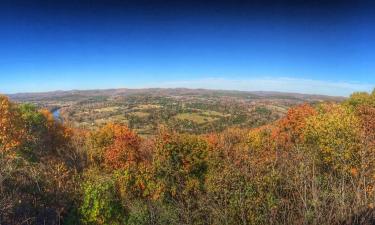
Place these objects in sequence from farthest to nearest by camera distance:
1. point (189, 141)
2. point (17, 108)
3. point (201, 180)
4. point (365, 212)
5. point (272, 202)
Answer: point (17, 108) → point (189, 141) → point (201, 180) → point (272, 202) → point (365, 212)

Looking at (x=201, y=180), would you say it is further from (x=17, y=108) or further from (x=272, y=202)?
(x=17, y=108)

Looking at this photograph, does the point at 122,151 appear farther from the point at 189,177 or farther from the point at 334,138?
the point at 334,138

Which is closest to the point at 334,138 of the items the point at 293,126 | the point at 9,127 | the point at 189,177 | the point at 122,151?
the point at 189,177

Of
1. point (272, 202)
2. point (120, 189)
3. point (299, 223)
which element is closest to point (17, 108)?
point (120, 189)

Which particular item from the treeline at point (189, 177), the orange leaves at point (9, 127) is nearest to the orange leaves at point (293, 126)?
the treeline at point (189, 177)

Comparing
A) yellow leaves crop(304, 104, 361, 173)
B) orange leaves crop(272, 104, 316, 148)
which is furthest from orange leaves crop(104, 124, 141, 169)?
yellow leaves crop(304, 104, 361, 173)

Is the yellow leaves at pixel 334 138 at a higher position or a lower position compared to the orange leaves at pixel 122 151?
higher

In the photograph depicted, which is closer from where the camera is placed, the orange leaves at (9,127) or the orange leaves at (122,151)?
the orange leaves at (9,127)

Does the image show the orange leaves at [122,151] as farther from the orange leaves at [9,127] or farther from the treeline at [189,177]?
the orange leaves at [9,127]
